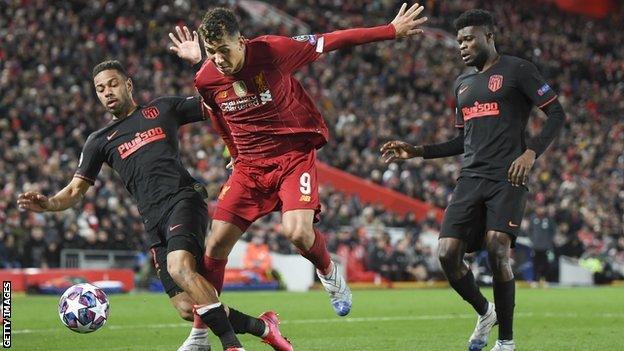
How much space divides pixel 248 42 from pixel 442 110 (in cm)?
2805

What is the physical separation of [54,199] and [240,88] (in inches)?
71.1

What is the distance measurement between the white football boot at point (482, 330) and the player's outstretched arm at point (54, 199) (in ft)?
11.1

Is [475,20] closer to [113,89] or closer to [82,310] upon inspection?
[113,89]

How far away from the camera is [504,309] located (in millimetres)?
8586

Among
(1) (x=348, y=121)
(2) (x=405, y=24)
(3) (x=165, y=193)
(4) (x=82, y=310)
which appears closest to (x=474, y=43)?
(2) (x=405, y=24)

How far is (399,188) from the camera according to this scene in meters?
31.4

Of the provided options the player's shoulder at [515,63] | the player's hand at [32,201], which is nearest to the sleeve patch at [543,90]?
the player's shoulder at [515,63]

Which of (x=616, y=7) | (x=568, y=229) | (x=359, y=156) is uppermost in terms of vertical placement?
(x=616, y=7)

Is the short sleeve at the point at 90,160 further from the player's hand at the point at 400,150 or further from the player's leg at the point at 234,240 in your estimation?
Answer: the player's hand at the point at 400,150

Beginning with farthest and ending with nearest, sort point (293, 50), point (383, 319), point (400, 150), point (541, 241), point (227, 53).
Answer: point (541, 241) → point (383, 319) → point (400, 150) → point (293, 50) → point (227, 53)

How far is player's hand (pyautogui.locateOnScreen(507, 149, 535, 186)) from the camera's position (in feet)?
27.1

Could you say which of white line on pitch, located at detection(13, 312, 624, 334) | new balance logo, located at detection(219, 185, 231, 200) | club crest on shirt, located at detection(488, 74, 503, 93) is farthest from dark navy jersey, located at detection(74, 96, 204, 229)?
white line on pitch, located at detection(13, 312, 624, 334)

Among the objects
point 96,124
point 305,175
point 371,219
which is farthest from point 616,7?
point 305,175

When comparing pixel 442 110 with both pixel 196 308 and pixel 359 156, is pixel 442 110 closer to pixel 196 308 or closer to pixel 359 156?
pixel 359 156
